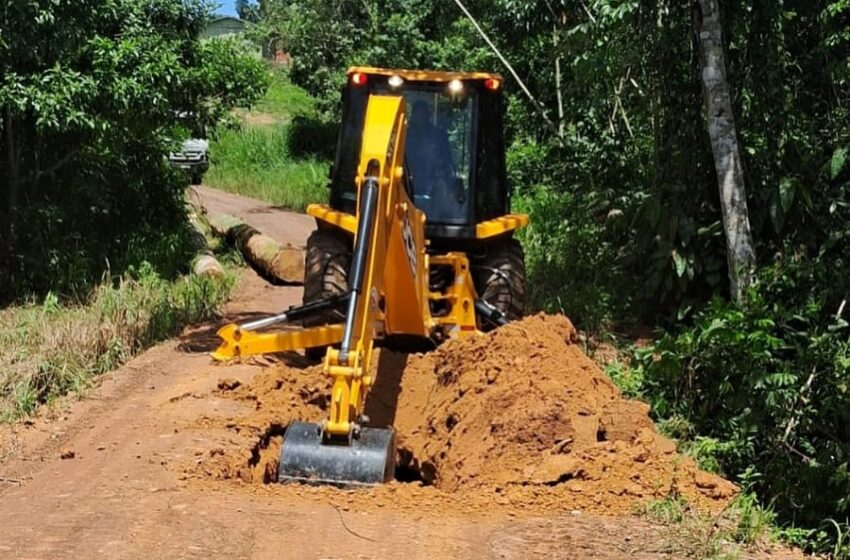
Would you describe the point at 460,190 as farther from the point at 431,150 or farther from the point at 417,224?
the point at 417,224

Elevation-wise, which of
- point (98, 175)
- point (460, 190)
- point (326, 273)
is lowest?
point (326, 273)

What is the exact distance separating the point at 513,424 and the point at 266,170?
21696 millimetres

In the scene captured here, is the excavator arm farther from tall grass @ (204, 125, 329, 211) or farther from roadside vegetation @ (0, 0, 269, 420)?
tall grass @ (204, 125, 329, 211)

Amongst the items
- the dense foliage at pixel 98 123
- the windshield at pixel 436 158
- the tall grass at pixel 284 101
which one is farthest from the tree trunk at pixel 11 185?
the tall grass at pixel 284 101

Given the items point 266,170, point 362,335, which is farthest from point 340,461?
point 266,170

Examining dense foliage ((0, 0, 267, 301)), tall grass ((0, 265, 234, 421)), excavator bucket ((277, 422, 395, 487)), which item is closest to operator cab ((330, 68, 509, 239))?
tall grass ((0, 265, 234, 421))

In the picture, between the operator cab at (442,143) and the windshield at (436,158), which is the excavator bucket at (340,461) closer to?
the operator cab at (442,143)

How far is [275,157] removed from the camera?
27859 mm

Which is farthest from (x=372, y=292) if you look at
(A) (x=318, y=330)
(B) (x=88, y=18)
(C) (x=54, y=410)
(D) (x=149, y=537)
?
(B) (x=88, y=18)

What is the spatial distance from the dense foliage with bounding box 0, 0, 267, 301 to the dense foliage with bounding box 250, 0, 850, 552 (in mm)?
4004

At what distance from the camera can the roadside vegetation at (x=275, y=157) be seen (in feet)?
75.6

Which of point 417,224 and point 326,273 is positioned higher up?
point 417,224

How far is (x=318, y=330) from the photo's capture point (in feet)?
20.2

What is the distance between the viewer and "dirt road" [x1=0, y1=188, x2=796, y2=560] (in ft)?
14.1
